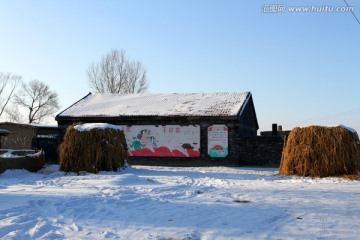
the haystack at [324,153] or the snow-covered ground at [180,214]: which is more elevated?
the haystack at [324,153]

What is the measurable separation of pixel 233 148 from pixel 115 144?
8486 mm

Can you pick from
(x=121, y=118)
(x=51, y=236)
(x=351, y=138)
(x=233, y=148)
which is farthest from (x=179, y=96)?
(x=51, y=236)

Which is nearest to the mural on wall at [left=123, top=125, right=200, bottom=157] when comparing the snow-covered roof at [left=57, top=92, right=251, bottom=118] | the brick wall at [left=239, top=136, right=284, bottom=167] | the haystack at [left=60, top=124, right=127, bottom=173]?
the snow-covered roof at [left=57, top=92, right=251, bottom=118]

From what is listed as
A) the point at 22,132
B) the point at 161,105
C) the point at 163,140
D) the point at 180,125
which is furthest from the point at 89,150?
the point at 22,132

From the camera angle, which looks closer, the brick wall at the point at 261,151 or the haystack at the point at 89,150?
the haystack at the point at 89,150

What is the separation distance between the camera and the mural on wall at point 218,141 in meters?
23.1

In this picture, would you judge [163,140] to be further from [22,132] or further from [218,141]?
[22,132]

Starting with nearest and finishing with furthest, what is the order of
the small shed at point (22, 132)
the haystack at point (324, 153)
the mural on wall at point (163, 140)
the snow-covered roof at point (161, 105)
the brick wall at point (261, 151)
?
1. the haystack at point (324, 153)
2. the brick wall at point (261, 151)
3. the mural on wall at point (163, 140)
4. the snow-covered roof at point (161, 105)
5. the small shed at point (22, 132)

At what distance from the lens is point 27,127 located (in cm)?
3625

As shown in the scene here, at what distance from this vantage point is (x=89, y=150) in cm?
1616

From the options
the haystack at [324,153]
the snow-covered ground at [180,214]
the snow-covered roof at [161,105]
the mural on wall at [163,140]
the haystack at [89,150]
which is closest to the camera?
the snow-covered ground at [180,214]

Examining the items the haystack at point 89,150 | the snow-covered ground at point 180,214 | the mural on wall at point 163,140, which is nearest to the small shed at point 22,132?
the mural on wall at point 163,140

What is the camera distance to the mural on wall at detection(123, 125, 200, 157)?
2367 centimetres

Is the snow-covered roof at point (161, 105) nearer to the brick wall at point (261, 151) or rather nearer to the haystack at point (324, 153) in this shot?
the brick wall at point (261, 151)
